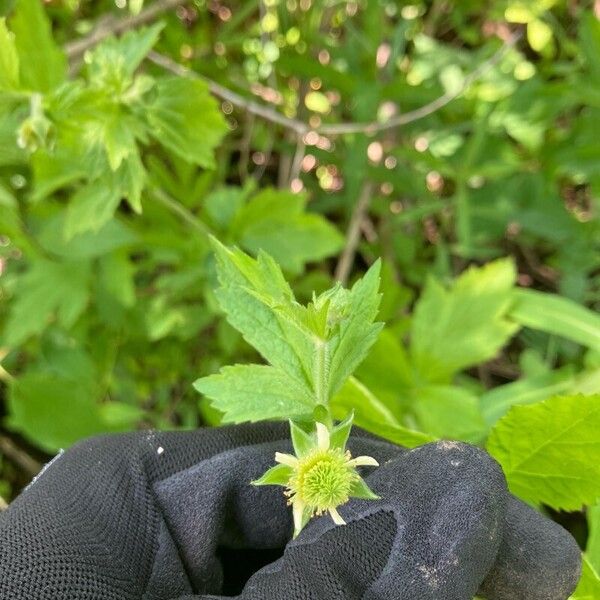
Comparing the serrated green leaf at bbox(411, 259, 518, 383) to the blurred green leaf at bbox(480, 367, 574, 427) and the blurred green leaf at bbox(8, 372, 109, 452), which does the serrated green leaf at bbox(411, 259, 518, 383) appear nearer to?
the blurred green leaf at bbox(480, 367, 574, 427)

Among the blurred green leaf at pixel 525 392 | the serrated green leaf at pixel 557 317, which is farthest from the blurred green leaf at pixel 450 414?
the serrated green leaf at pixel 557 317

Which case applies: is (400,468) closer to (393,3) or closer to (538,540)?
(538,540)

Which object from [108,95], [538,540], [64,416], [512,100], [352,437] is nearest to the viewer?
[538,540]

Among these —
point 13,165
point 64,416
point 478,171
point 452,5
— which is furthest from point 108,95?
point 452,5

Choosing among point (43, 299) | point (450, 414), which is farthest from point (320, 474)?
point (43, 299)

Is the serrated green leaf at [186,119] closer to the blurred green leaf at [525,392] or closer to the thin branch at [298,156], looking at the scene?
the thin branch at [298,156]

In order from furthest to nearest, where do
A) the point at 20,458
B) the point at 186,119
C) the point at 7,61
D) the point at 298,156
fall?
the point at 20,458, the point at 298,156, the point at 186,119, the point at 7,61

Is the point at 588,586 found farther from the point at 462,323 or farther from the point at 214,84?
the point at 214,84
